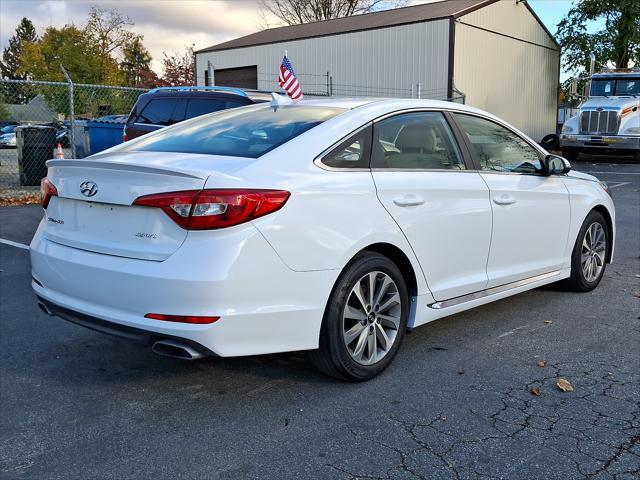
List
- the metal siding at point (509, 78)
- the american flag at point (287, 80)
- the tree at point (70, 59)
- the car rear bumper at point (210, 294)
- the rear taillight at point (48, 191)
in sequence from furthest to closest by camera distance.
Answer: the tree at point (70, 59), the metal siding at point (509, 78), the american flag at point (287, 80), the rear taillight at point (48, 191), the car rear bumper at point (210, 294)

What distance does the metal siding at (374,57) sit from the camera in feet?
79.8

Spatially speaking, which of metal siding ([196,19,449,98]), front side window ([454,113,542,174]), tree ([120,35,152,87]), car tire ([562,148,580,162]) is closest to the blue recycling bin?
front side window ([454,113,542,174])

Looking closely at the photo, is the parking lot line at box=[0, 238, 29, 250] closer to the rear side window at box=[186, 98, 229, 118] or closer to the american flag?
the rear side window at box=[186, 98, 229, 118]

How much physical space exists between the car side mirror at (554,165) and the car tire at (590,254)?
0.68 m

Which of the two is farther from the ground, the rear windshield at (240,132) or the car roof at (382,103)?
the car roof at (382,103)

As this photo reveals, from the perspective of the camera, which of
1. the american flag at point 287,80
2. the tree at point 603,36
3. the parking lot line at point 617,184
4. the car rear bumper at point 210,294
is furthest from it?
the tree at point 603,36

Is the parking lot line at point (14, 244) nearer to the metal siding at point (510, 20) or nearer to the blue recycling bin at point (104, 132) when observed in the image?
the blue recycling bin at point (104, 132)

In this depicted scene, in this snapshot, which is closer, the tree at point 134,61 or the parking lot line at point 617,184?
the parking lot line at point 617,184

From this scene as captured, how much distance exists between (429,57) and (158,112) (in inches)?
674

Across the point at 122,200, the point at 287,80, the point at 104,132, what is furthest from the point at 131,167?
the point at 287,80

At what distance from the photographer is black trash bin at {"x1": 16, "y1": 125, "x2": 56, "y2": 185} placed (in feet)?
41.3

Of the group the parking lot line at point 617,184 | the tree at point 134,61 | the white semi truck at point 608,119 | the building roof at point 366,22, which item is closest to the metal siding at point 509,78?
the building roof at point 366,22

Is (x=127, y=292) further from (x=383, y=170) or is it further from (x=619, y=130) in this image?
(x=619, y=130)

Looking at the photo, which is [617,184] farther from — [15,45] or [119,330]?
[15,45]
